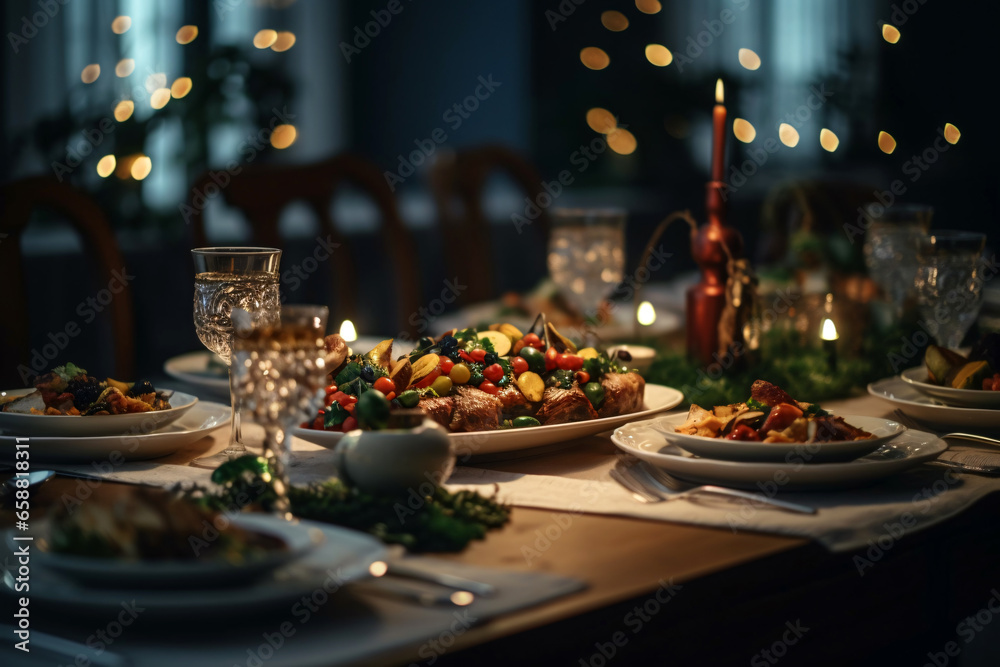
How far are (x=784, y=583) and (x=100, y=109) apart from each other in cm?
282

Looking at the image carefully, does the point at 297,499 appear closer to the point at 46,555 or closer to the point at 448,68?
the point at 46,555

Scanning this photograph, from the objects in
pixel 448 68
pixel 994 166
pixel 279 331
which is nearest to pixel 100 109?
pixel 279 331

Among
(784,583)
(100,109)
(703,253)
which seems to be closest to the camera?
(784,583)

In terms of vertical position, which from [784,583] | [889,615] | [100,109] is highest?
[100,109]

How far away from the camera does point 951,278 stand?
1.68 m

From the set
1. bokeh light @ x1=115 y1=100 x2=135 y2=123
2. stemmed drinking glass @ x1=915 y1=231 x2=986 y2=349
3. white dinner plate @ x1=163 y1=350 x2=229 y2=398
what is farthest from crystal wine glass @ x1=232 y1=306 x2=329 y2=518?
bokeh light @ x1=115 y1=100 x2=135 y2=123

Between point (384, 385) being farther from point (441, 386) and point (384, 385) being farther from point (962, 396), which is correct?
point (962, 396)

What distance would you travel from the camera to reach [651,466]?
125cm

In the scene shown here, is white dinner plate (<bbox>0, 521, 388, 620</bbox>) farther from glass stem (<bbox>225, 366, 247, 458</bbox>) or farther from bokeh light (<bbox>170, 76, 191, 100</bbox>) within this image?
bokeh light (<bbox>170, 76, 191, 100</bbox>)

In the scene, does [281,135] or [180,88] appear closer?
[180,88]

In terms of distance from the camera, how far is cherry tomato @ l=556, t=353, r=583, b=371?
1.39 metres

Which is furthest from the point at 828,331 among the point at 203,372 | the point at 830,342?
the point at 203,372

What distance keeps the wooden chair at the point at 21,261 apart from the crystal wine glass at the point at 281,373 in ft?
3.51

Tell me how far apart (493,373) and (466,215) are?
6.94 feet
